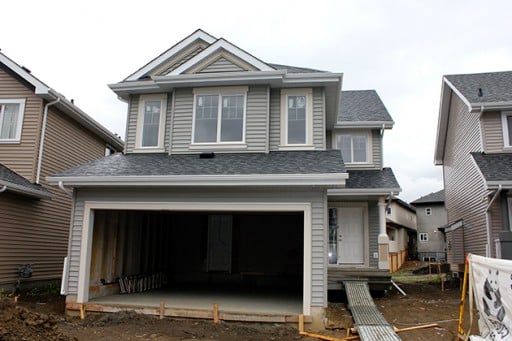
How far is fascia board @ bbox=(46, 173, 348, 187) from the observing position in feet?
26.8

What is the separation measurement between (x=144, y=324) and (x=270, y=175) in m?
3.88

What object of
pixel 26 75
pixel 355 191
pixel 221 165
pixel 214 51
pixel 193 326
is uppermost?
pixel 214 51

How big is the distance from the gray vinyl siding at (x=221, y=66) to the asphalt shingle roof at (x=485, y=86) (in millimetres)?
7337

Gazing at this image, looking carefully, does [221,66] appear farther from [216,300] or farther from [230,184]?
[216,300]

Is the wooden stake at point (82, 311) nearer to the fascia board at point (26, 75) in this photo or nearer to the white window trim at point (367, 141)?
the fascia board at point (26, 75)

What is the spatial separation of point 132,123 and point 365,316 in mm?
7635

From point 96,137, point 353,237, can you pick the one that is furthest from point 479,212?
point 96,137

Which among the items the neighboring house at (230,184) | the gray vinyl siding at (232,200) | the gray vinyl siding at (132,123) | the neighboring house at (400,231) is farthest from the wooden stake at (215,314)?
the neighboring house at (400,231)

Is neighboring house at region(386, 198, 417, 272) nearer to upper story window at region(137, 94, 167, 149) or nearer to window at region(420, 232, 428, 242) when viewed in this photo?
window at region(420, 232, 428, 242)

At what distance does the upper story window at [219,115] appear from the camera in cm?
1053

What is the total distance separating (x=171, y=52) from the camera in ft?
38.8

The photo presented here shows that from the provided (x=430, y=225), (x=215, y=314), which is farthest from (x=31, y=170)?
(x=430, y=225)

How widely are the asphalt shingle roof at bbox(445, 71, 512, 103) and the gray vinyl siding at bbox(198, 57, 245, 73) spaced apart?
7.34 metres

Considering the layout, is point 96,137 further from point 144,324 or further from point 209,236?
point 144,324
